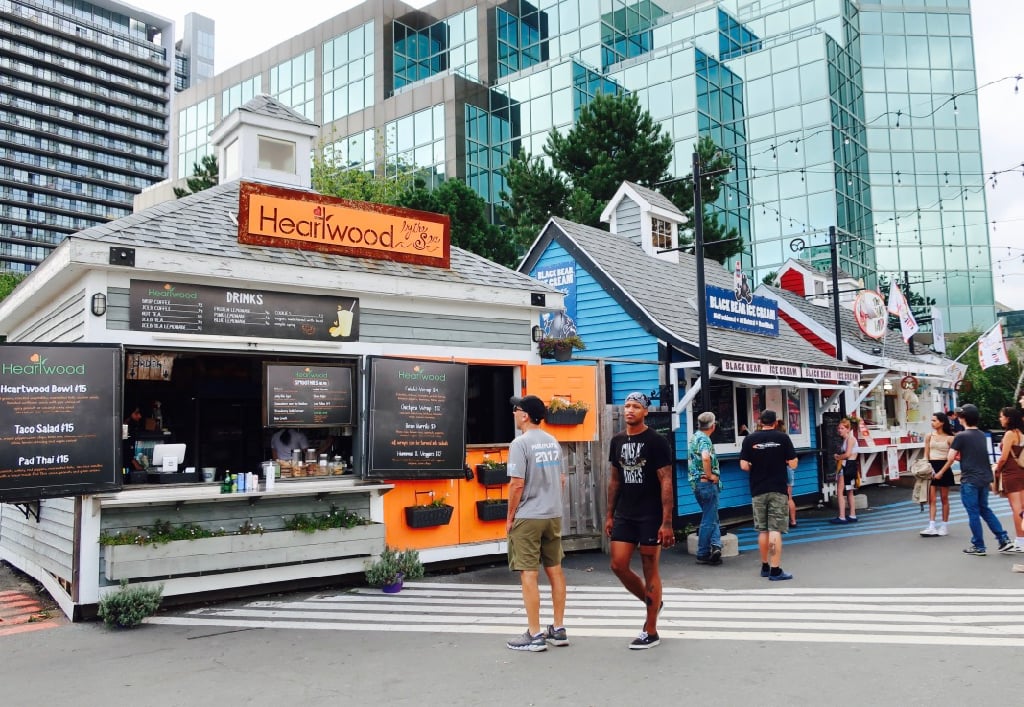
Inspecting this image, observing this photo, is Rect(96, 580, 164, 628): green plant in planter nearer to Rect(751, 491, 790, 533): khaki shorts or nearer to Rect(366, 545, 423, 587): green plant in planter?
Rect(366, 545, 423, 587): green plant in planter

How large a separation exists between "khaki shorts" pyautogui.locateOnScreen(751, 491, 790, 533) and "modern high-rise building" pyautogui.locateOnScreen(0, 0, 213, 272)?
107 m

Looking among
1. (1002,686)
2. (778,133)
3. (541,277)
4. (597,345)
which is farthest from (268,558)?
(778,133)

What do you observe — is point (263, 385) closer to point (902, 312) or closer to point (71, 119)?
point (902, 312)

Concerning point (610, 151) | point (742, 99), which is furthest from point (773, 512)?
point (742, 99)

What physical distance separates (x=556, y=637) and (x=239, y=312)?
15.4 feet

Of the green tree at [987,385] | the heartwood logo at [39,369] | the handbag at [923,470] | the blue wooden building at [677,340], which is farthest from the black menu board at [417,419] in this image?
the green tree at [987,385]

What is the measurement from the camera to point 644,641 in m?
5.87

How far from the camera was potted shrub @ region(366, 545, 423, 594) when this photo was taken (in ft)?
27.6

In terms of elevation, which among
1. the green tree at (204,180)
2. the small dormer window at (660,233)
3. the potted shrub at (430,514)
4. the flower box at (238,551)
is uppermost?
the green tree at (204,180)

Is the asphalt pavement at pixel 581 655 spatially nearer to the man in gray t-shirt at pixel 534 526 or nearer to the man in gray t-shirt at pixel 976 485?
the man in gray t-shirt at pixel 534 526

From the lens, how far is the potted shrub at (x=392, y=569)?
8.41 m

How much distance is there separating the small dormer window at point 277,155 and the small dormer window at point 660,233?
25.8ft

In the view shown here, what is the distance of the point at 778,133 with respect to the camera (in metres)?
37.2

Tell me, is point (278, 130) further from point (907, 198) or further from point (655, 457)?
point (907, 198)
